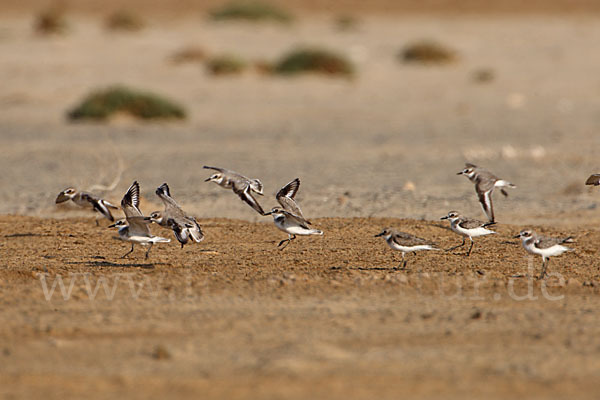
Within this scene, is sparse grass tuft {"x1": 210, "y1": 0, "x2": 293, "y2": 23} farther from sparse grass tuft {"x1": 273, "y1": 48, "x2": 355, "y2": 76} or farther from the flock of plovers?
the flock of plovers

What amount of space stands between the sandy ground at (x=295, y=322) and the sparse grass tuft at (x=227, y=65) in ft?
65.2

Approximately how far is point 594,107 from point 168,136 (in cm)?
1158

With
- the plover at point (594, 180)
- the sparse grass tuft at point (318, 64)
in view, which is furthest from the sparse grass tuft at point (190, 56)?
the plover at point (594, 180)

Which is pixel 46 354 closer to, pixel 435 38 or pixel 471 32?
pixel 435 38

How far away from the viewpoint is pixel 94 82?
27.9 metres

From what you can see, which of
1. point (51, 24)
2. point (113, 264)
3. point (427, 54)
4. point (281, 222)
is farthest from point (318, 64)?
point (113, 264)

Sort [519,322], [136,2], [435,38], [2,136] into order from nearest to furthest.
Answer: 1. [519,322]
2. [2,136]
3. [435,38]
4. [136,2]

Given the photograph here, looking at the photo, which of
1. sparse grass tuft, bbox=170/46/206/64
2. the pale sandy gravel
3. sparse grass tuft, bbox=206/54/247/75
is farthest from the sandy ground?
sparse grass tuft, bbox=170/46/206/64

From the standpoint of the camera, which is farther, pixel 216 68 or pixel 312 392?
pixel 216 68

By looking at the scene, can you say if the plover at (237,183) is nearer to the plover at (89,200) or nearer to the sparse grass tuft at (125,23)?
the plover at (89,200)

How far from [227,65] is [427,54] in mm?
7519

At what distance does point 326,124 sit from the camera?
75.0 feet

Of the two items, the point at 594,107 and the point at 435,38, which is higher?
the point at 435,38

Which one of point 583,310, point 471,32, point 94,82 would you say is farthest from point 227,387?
point 471,32
